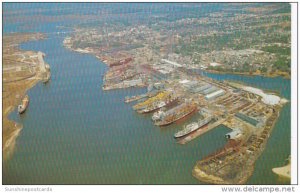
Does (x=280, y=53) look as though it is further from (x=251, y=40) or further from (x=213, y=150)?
(x=213, y=150)

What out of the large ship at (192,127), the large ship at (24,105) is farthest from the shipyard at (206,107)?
the large ship at (24,105)

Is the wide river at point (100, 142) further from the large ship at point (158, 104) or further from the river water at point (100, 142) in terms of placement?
the large ship at point (158, 104)

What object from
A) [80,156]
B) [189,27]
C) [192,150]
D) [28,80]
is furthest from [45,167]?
[189,27]

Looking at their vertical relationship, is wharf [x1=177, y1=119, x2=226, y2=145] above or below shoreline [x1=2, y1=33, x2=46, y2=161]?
below

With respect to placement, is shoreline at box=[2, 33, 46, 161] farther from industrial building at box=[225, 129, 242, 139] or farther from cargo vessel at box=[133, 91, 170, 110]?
industrial building at box=[225, 129, 242, 139]

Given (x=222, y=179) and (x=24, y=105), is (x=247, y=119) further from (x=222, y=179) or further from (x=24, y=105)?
(x=24, y=105)

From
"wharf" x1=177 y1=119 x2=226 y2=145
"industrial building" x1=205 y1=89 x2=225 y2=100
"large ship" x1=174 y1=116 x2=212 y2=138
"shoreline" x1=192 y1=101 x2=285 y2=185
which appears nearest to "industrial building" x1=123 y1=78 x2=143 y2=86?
"industrial building" x1=205 y1=89 x2=225 y2=100
